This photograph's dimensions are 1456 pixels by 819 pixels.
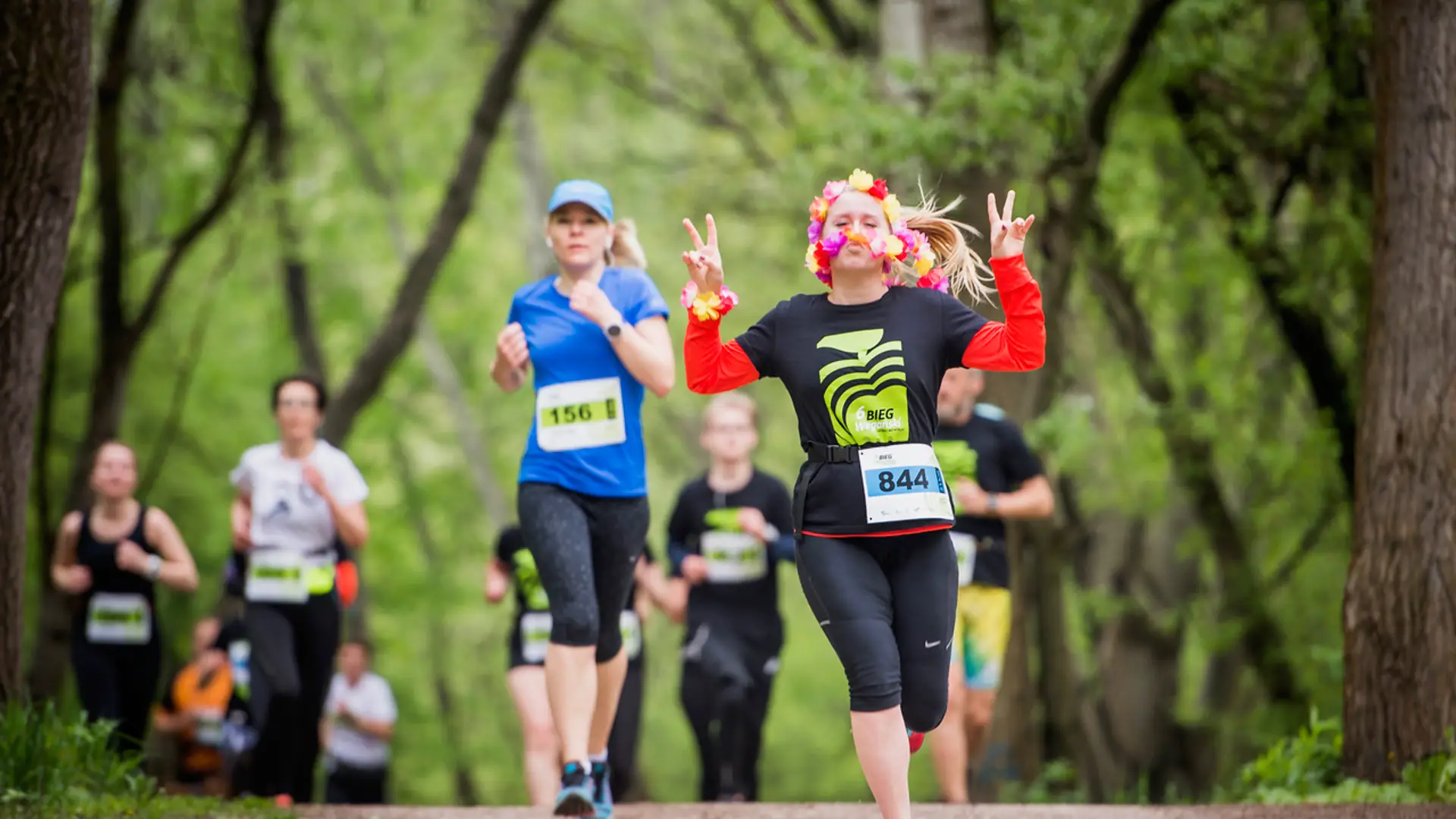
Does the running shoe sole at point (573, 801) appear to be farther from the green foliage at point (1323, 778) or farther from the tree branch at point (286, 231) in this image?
the tree branch at point (286, 231)

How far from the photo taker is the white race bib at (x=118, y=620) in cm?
1008

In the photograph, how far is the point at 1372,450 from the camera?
25.4 ft

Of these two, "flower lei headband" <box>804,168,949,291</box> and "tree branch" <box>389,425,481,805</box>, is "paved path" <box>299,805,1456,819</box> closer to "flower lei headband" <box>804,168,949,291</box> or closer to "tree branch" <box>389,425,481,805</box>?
"flower lei headband" <box>804,168,949,291</box>

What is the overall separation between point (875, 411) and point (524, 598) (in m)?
4.55

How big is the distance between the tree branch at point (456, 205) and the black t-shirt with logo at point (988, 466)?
596 cm

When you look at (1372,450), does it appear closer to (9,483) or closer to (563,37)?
(9,483)

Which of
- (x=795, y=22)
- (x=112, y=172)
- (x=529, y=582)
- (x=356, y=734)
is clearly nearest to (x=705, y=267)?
(x=529, y=582)

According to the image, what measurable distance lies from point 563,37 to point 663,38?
1.78 metres

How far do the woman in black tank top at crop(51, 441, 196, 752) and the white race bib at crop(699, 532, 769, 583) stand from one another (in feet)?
9.64

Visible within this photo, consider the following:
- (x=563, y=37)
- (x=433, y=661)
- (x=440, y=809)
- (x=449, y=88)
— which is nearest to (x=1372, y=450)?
(x=440, y=809)

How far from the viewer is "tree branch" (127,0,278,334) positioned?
14055 mm

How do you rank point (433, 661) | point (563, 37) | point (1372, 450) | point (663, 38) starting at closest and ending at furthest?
point (1372, 450), point (563, 37), point (663, 38), point (433, 661)

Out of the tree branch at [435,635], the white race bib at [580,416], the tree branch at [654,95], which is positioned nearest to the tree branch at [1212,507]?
the tree branch at [654,95]

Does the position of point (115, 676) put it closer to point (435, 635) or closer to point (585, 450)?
point (585, 450)
